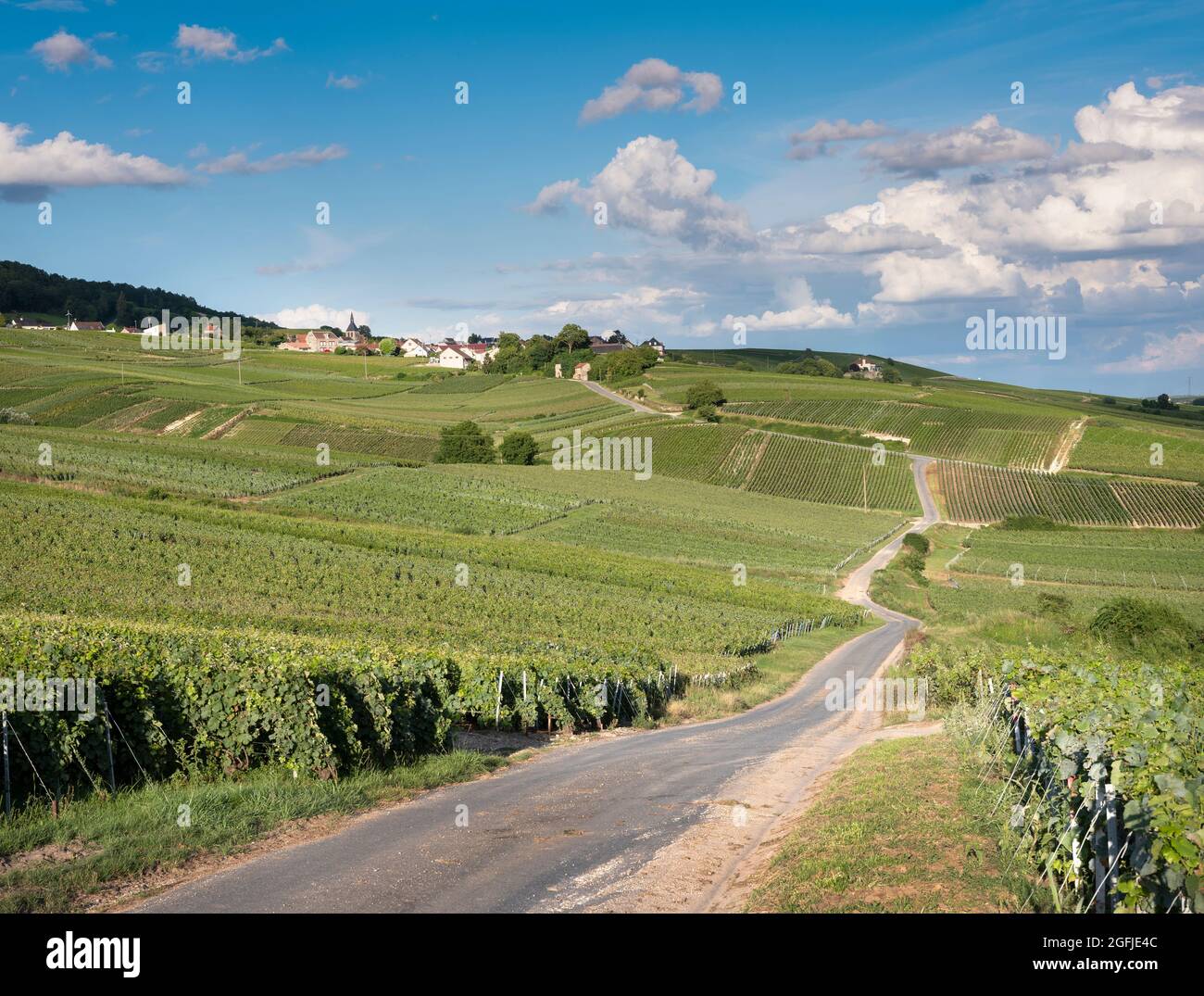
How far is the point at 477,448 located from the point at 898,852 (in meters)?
94.7

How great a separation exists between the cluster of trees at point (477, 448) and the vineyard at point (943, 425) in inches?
1524

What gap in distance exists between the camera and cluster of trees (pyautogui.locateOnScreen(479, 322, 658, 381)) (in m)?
166

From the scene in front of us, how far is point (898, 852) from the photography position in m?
11.9

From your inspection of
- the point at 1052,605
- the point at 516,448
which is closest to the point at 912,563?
the point at 1052,605

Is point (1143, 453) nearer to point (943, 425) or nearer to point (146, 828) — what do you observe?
point (943, 425)

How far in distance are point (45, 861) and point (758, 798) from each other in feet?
35.2

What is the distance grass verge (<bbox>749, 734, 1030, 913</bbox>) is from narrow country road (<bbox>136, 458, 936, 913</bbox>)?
3.34ft

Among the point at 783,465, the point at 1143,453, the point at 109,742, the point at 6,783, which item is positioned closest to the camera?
the point at 6,783

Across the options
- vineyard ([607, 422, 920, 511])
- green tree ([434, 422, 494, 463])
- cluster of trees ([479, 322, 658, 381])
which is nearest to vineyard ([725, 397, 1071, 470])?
vineyard ([607, 422, 920, 511])

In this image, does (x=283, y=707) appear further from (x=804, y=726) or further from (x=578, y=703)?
(x=804, y=726)

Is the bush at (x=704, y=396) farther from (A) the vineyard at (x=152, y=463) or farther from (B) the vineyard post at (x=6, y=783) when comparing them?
(B) the vineyard post at (x=6, y=783)

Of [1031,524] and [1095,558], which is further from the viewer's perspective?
[1031,524]

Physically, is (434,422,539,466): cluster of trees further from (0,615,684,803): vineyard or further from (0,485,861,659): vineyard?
(0,615,684,803): vineyard
